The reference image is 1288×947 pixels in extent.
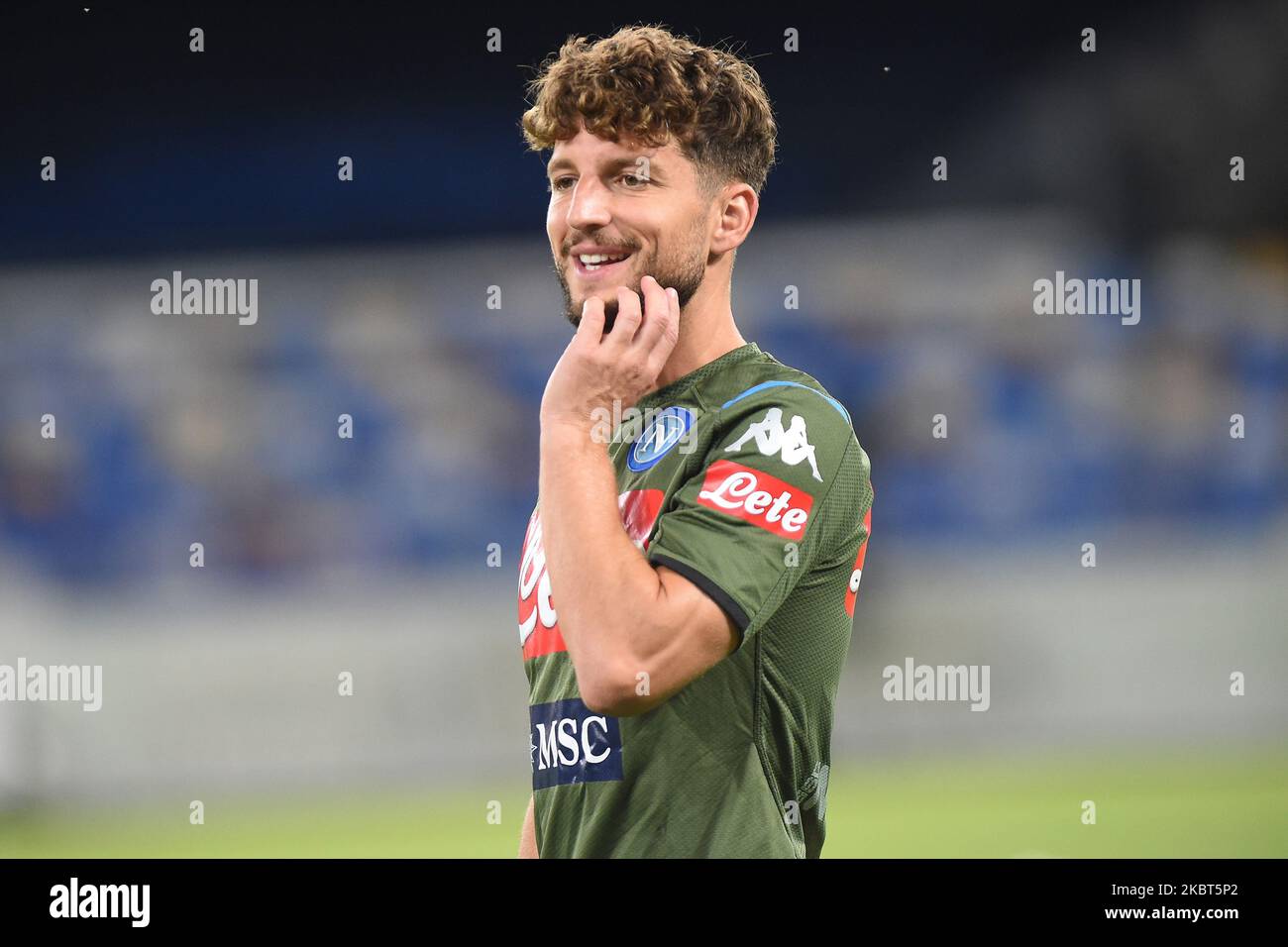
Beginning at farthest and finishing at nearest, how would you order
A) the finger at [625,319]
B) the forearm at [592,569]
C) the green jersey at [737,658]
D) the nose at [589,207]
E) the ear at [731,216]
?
the ear at [731,216] < the nose at [589,207] < the finger at [625,319] < the green jersey at [737,658] < the forearm at [592,569]

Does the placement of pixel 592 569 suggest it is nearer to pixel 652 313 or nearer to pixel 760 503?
pixel 760 503

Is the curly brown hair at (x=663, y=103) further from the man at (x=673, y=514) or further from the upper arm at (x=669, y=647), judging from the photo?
the upper arm at (x=669, y=647)

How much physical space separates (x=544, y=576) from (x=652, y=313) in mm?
480

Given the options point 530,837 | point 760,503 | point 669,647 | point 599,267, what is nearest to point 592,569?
point 669,647

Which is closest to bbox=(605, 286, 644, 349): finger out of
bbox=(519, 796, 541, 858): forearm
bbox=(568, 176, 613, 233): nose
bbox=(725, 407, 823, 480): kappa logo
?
bbox=(568, 176, 613, 233): nose

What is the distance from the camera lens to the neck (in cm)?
211

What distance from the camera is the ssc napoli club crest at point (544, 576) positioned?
6.38ft

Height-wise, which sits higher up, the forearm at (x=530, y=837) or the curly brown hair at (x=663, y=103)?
the curly brown hair at (x=663, y=103)

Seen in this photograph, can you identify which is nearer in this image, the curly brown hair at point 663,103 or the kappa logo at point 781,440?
Answer: the kappa logo at point 781,440

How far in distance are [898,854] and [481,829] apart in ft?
7.08

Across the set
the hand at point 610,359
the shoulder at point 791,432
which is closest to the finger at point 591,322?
the hand at point 610,359

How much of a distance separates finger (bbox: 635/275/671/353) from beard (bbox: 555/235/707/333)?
0.06 ft

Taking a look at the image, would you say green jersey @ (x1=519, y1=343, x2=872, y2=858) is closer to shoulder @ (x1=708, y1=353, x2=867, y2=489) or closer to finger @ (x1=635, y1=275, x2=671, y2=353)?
shoulder @ (x1=708, y1=353, x2=867, y2=489)

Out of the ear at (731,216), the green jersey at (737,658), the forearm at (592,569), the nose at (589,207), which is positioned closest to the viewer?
the forearm at (592,569)
